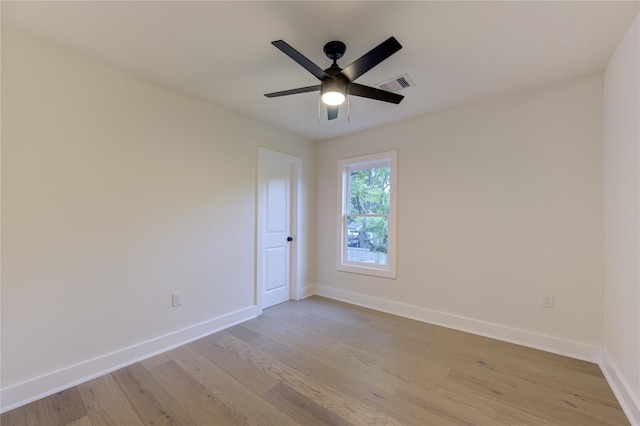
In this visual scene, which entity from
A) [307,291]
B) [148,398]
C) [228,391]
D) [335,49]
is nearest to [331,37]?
[335,49]

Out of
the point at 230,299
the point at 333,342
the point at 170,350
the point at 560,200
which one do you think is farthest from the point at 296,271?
the point at 560,200

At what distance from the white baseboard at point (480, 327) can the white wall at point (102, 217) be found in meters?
1.66

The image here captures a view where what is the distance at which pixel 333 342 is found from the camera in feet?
8.46

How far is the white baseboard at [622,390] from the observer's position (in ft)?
5.16

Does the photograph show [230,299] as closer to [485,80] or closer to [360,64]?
[360,64]

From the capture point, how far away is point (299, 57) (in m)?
1.55

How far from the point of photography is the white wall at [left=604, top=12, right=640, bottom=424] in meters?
1.62

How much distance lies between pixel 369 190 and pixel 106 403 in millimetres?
3291

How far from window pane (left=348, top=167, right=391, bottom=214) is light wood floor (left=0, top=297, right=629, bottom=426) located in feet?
5.39

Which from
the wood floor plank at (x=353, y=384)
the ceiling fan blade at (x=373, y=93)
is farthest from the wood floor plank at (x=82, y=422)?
the ceiling fan blade at (x=373, y=93)

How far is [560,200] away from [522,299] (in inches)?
38.4

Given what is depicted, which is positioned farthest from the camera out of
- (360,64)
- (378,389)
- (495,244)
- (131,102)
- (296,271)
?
(296,271)

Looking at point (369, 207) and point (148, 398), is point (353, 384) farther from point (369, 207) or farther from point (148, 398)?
point (369, 207)

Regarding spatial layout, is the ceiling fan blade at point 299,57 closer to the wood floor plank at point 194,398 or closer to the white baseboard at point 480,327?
the wood floor plank at point 194,398
